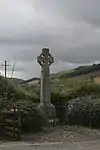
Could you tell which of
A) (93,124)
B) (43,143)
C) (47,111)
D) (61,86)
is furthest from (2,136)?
(61,86)

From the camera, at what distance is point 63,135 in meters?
16.4

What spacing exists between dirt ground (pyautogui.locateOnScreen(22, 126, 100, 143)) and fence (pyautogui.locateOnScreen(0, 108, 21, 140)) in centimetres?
44

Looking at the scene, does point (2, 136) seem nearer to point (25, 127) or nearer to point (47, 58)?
point (25, 127)

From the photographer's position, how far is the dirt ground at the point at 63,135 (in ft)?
50.5

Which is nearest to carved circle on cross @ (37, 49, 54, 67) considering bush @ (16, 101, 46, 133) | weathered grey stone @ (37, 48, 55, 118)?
weathered grey stone @ (37, 48, 55, 118)

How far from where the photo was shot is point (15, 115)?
15.9m

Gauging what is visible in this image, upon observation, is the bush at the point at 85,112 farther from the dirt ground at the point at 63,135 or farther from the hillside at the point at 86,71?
the hillside at the point at 86,71

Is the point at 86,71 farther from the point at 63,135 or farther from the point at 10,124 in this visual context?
the point at 10,124

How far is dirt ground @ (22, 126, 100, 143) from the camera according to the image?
607 inches

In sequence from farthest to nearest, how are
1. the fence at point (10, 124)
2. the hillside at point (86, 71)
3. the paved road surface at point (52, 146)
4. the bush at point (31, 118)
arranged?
the hillside at point (86, 71) → the bush at point (31, 118) → the fence at point (10, 124) → the paved road surface at point (52, 146)

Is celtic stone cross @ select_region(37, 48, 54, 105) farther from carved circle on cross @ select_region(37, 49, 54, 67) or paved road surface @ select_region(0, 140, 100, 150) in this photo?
paved road surface @ select_region(0, 140, 100, 150)

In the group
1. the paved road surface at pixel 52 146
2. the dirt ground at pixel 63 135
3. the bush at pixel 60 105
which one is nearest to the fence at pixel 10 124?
the dirt ground at pixel 63 135

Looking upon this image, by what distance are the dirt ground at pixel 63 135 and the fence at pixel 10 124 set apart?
44 cm

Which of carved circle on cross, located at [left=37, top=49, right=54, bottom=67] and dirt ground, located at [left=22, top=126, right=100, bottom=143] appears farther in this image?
carved circle on cross, located at [left=37, top=49, right=54, bottom=67]
